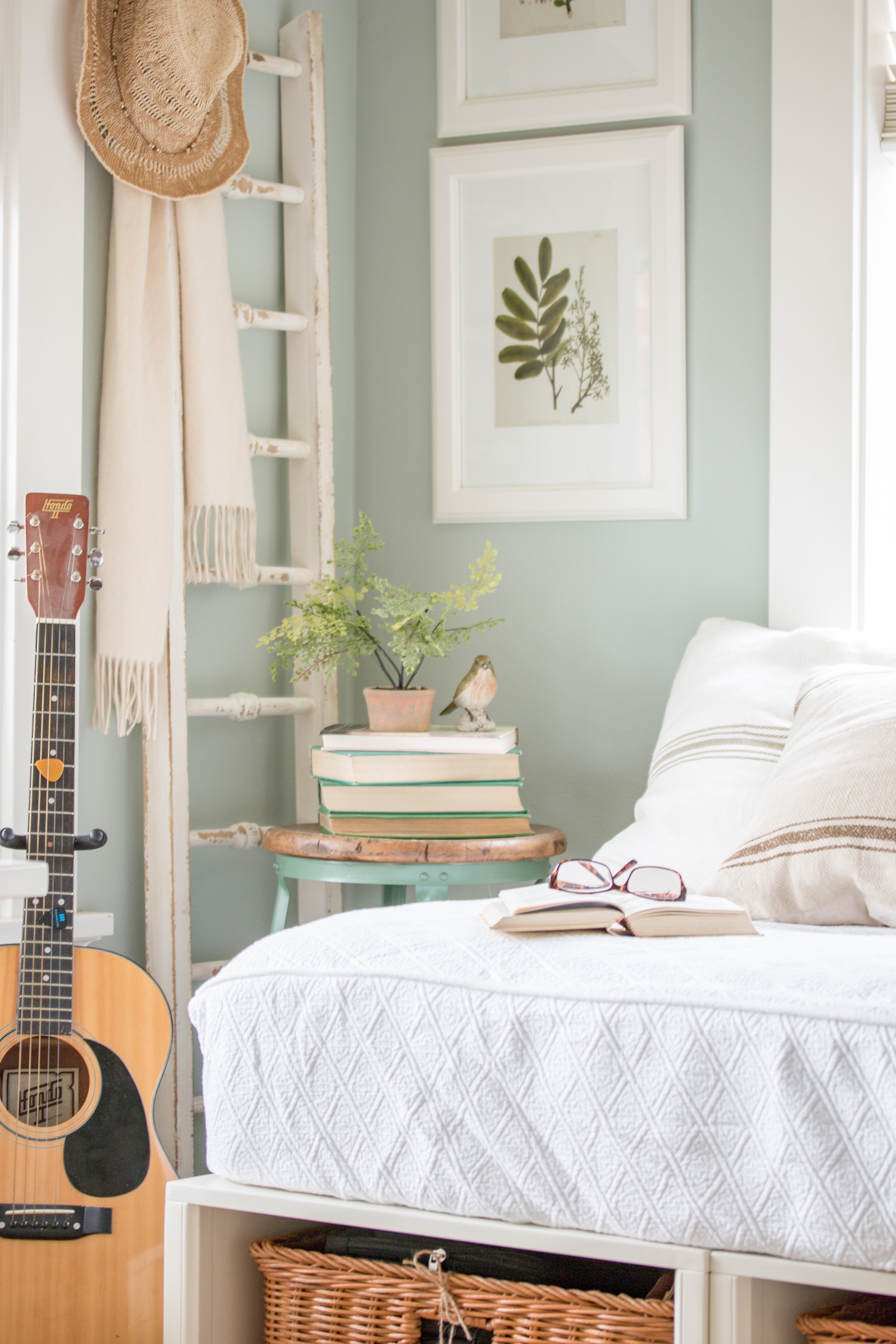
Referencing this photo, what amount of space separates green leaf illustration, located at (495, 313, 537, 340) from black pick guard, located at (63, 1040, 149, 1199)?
1.46 meters

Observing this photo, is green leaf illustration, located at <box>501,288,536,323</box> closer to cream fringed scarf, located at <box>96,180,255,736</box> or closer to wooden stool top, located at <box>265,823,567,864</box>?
cream fringed scarf, located at <box>96,180,255,736</box>

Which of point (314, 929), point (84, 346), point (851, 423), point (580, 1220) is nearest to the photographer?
point (580, 1220)

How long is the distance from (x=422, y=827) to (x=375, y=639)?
1.16 ft

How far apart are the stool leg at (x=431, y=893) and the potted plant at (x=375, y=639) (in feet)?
0.87

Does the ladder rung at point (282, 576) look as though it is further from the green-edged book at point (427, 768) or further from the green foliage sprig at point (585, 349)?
the green foliage sprig at point (585, 349)

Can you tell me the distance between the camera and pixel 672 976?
1.15 meters

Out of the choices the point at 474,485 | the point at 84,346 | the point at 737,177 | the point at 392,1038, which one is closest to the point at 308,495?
the point at 474,485

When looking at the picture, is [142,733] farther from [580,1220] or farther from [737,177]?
[737,177]

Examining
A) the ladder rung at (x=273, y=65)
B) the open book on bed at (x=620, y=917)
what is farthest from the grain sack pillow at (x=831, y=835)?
the ladder rung at (x=273, y=65)

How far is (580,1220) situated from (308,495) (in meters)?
1.46

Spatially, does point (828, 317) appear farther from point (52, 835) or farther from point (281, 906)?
point (52, 835)

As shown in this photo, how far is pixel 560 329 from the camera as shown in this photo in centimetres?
231

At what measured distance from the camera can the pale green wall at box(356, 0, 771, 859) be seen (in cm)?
222

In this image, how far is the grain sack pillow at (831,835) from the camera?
55.2 inches
